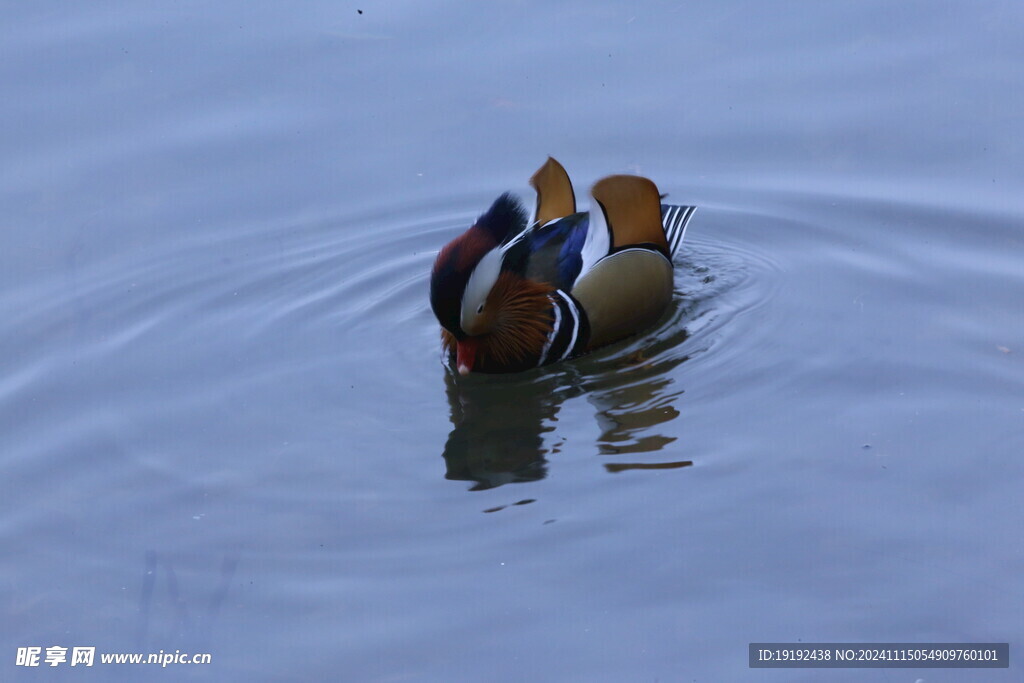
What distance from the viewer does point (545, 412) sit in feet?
22.3

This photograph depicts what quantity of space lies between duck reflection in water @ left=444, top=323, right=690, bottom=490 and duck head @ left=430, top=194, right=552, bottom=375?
6.2 inches

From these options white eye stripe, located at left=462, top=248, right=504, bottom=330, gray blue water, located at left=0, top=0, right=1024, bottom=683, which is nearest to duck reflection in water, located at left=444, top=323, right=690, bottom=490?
gray blue water, located at left=0, top=0, right=1024, bottom=683

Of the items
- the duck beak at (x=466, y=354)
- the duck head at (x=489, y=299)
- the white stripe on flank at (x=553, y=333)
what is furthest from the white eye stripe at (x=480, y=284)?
the white stripe on flank at (x=553, y=333)

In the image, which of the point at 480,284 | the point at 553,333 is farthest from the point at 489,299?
the point at 553,333

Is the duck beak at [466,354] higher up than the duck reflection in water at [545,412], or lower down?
higher up

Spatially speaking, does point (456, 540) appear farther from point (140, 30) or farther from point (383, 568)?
point (140, 30)

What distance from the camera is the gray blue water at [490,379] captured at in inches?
209

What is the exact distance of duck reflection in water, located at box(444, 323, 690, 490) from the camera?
629 cm

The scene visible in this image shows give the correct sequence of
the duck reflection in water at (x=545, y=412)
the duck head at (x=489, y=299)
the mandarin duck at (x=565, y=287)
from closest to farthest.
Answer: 1. the duck reflection in water at (x=545, y=412)
2. the duck head at (x=489, y=299)
3. the mandarin duck at (x=565, y=287)

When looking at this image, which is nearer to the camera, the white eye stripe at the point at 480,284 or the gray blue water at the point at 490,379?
the gray blue water at the point at 490,379

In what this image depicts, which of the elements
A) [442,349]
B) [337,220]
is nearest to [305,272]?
[337,220]

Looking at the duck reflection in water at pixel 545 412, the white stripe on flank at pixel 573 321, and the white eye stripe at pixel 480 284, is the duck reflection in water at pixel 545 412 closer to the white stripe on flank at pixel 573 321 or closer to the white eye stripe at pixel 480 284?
Answer: the white stripe on flank at pixel 573 321

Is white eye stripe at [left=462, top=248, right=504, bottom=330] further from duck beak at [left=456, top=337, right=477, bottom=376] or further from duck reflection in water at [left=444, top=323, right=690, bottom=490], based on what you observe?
duck reflection in water at [left=444, top=323, right=690, bottom=490]

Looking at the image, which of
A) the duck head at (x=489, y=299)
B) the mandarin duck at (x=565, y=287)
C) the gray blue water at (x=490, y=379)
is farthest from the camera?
the mandarin duck at (x=565, y=287)
